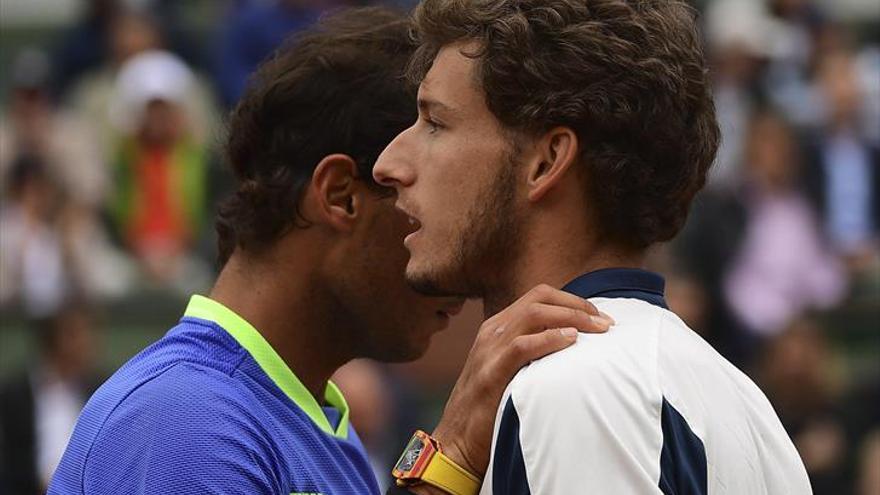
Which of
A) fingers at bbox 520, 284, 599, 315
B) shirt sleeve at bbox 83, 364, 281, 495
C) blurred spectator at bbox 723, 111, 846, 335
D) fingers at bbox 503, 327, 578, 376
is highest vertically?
fingers at bbox 520, 284, 599, 315

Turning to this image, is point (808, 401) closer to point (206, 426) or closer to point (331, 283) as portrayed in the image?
point (331, 283)

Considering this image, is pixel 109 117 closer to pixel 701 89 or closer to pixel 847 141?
pixel 847 141

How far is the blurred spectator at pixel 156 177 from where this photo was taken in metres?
9.13

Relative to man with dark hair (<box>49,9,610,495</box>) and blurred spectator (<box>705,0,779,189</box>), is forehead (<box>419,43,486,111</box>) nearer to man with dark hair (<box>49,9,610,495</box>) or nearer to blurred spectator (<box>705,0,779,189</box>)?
man with dark hair (<box>49,9,610,495</box>)

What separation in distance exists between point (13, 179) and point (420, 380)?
2.25 meters

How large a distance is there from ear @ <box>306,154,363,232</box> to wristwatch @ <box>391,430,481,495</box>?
0.61 m

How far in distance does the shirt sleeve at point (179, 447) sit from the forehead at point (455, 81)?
0.62m

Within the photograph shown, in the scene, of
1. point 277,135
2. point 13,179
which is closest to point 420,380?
point 13,179

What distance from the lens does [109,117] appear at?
368 inches

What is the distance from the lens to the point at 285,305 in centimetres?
322

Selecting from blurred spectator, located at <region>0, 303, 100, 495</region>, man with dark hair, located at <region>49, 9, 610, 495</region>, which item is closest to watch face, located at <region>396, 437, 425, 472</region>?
man with dark hair, located at <region>49, 9, 610, 495</region>

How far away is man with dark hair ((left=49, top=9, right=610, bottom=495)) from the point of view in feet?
9.88

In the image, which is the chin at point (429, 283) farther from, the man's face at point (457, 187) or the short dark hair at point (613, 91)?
the short dark hair at point (613, 91)

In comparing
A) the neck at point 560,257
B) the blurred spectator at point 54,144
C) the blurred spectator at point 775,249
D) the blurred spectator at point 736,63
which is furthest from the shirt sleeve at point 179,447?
the blurred spectator at point 736,63
